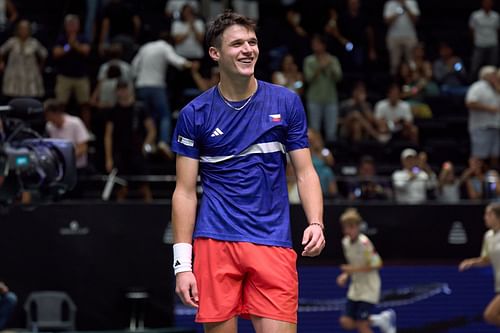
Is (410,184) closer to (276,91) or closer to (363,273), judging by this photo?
(363,273)

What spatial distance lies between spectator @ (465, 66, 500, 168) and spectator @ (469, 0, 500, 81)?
2.68 m

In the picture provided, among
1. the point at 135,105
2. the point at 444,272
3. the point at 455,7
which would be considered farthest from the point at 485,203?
the point at 455,7

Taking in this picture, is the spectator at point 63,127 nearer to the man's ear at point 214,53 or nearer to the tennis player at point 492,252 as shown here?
the tennis player at point 492,252

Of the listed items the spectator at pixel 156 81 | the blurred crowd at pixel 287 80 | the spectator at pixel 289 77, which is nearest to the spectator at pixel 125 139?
the blurred crowd at pixel 287 80

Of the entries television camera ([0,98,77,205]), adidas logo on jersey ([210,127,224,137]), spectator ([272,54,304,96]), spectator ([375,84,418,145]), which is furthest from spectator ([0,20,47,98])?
adidas logo on jersey ([210,127,224,137])

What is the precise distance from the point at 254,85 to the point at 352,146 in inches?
461

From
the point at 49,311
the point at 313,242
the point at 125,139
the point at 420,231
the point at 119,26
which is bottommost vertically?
the point at 49,311

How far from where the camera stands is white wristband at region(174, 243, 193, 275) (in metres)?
6.52

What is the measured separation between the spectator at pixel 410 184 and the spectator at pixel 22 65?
540 cm

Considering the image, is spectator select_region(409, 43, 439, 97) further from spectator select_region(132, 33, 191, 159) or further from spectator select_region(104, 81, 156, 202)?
spectator select_region(104, 81, 156, 202)

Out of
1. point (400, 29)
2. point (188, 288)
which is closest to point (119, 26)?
point (400, 29)

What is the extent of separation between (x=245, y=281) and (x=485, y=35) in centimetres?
1450

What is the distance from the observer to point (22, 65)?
17.8 metres

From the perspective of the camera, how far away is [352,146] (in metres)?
18.4
